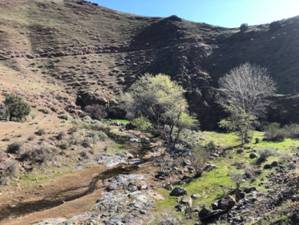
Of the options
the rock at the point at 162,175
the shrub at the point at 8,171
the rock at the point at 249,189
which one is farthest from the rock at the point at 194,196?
the shrub at the point at 8,171

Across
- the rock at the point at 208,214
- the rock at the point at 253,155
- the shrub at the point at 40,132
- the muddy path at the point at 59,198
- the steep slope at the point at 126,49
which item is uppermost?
the steep slope at the point at 126,49

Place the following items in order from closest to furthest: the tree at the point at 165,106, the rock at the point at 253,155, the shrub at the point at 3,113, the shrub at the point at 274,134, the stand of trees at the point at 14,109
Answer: the rock at the point at 253,155, the shrub at the point at 274,134, the tree at the point at 165,106, the shrub at the point at 3,113, the stand of trees at the point at 14,109

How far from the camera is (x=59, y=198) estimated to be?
116ft

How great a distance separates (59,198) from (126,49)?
3161 inches

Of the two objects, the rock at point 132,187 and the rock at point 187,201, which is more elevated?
the rock at point 187,201

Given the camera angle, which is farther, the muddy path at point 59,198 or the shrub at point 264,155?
the shrub at point 264,155

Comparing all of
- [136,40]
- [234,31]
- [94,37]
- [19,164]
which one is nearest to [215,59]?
[234,31]

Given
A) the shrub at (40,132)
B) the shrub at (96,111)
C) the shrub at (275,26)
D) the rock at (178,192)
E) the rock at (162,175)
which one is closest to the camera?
the rock at (178,192)

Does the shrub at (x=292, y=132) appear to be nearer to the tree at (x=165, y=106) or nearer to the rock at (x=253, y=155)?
the tree at (x=165, y=106)

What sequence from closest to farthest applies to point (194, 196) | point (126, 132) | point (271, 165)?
point (194, 196)
point (271, 165)
point (126, 132)

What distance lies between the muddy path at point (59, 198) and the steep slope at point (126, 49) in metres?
35.0

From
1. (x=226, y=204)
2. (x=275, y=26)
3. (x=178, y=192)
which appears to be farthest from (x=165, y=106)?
(x=275, y=26)

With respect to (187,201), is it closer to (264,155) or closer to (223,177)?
(223,177)

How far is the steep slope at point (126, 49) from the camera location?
89.6 m
